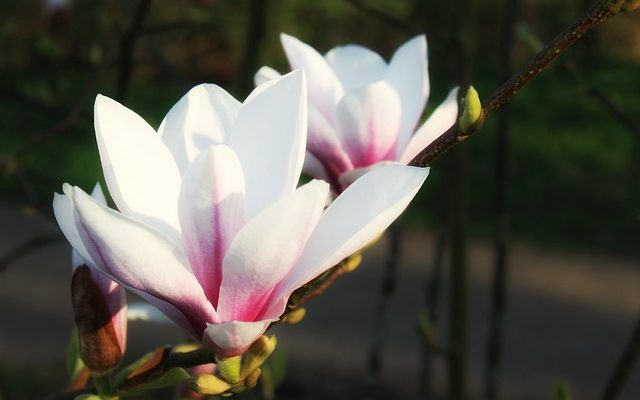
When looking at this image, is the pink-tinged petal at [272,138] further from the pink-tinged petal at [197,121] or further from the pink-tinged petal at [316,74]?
the pink-tinged petal at [316,74]

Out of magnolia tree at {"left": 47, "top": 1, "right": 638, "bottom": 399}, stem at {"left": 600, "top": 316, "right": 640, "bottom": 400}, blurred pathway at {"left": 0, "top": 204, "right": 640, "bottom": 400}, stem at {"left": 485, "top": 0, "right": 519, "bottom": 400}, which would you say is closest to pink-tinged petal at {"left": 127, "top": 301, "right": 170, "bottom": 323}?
magnolia tree at {"left": 47, "top": 1, "right": 638, "bottom": 399}

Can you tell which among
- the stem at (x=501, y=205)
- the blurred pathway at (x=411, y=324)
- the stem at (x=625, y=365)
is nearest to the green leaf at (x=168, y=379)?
the stem at (x=625, y=365)

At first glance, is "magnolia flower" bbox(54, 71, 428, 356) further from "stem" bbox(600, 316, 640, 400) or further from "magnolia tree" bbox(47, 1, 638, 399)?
"stem" bbox(600, 316, 640, 400)

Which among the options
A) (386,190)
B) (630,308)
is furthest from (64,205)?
(630,308)

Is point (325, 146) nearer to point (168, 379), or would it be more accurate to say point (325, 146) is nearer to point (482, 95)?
point (168, 379)

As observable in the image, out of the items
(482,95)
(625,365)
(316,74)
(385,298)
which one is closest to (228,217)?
(316,74)
